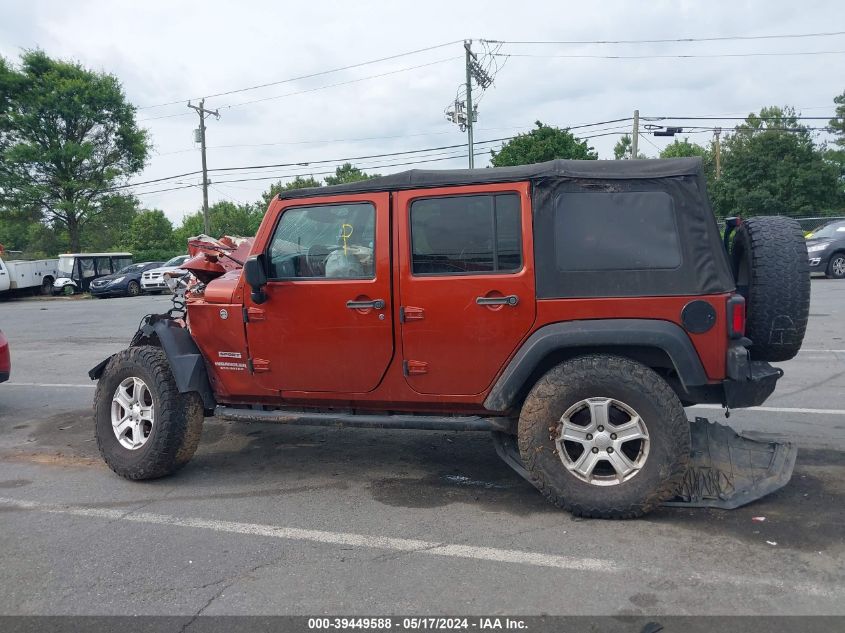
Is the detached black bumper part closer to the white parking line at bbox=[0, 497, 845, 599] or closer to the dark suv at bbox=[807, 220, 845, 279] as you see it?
the white parking line at bbox=[0, 497, 845, 599]

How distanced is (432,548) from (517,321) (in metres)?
1.38

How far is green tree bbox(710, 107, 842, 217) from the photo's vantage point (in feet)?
124

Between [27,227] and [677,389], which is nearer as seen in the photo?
[677,389]

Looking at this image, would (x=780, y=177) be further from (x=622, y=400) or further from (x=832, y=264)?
(x=622, y=400)

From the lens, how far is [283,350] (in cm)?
469

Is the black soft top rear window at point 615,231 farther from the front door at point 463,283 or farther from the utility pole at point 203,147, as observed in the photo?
the utility pole at point 203,147

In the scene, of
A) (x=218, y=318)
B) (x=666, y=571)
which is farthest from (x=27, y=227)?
(x=666, y=571)

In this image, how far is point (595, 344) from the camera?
402 centimetres

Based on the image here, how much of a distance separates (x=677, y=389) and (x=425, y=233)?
5.95 ft

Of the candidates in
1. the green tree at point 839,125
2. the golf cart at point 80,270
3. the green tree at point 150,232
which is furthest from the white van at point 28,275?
the green tree at point 839,125

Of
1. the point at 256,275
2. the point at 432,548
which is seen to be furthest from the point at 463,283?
the point at 432,548

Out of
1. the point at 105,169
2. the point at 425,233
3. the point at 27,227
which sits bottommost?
the point at 425,233

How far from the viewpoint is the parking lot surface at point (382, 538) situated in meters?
3.22

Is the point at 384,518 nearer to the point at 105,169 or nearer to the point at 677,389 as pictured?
the point at 677,389
